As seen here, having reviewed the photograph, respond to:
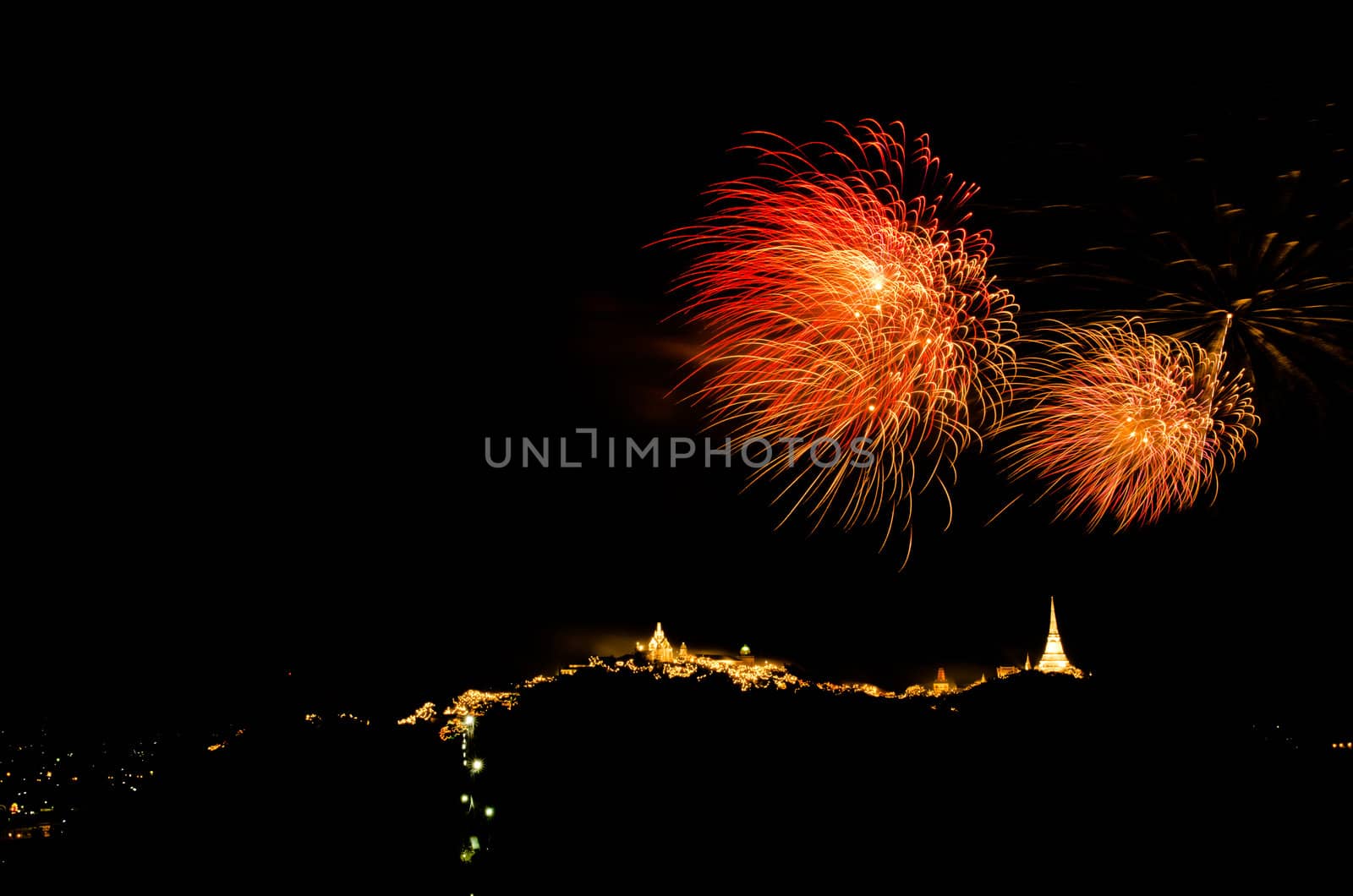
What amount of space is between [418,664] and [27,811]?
64.6ft

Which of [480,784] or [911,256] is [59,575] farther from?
[911,256]

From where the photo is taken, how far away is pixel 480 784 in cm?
1803

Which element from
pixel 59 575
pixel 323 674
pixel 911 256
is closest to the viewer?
pixel 911 256

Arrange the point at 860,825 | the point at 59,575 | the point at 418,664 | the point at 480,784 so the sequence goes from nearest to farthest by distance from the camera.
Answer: the point at 860,825 < the point at 59,575 < the point at 480,784 < the point at 418,664

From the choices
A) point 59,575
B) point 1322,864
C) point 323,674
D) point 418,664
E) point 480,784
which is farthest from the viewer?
point 418,664

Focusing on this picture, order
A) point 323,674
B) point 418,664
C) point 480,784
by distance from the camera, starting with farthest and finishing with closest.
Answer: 1. point 418,664
2. point 323,674
3. point 480,784

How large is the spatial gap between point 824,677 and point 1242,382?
32.3 m

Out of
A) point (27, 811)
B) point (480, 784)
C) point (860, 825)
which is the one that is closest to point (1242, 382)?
point (860, 825)

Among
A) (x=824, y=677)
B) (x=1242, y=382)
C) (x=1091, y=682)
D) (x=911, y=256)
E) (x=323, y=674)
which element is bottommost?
(x=824, y=677)

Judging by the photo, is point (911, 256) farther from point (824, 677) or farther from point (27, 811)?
point (824, 677)

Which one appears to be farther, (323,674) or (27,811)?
(323,674)

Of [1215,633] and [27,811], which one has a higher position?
[1215,633]

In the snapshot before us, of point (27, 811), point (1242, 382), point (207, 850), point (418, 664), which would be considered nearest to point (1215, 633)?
point (1242, 382)

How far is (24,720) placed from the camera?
12703 millimetres
